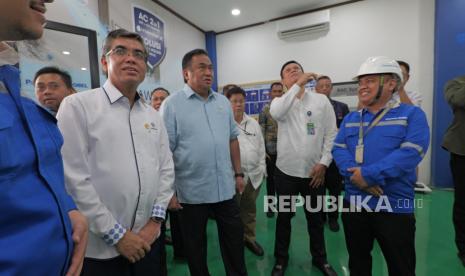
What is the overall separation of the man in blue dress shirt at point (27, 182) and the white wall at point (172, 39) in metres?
3.44

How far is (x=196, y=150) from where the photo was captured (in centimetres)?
158

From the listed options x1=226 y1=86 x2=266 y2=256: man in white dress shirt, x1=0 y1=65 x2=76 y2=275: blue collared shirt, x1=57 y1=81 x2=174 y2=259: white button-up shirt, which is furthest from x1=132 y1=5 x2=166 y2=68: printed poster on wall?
x1=0 y1=65 x2=76 y2=275: blue collared shirt

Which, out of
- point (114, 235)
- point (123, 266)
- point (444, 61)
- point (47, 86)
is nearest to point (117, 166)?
point (114, 235)

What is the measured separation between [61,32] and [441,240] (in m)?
4.48

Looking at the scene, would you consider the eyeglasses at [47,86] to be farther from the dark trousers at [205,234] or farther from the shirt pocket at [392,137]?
the shirt pocket at [392,137]

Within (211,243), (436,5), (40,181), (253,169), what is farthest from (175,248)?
(436,5)

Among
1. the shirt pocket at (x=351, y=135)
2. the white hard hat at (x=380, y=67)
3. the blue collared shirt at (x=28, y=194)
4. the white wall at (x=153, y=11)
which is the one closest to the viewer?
the blue collared shirt at (x=28, y=194)

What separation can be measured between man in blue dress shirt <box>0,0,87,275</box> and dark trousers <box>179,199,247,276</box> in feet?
3.11

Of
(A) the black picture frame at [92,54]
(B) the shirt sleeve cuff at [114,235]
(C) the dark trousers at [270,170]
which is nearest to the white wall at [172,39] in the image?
(A) the black picture frame at [92,54]

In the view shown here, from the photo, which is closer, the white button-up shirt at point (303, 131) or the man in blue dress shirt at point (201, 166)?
the man in blue dress shirt at point (201, 166)

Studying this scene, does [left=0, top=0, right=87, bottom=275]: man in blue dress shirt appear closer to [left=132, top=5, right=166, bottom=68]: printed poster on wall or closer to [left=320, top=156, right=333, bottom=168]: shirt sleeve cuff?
[left=320, top=156, right=333, bottom=168]: shirt sleeve cuff

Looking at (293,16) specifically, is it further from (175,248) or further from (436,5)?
(175,248)

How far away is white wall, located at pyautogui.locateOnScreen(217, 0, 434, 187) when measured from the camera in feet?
13.1

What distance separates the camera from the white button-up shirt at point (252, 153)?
7.93 ft
